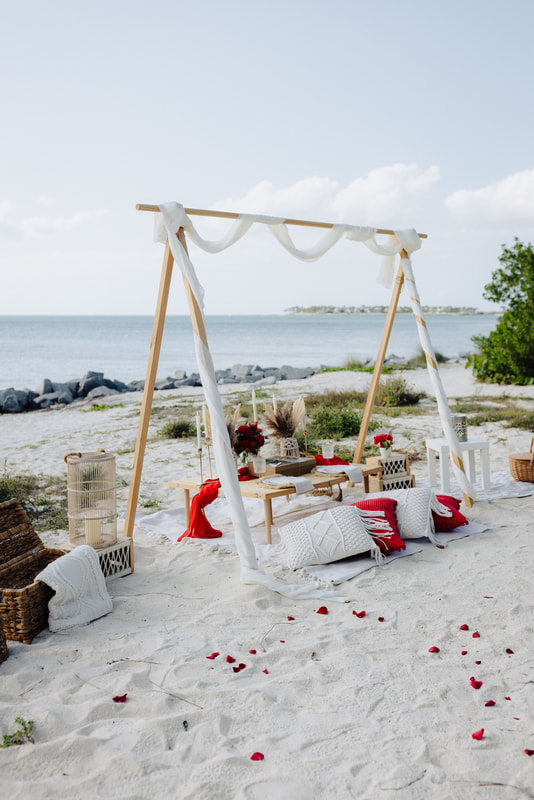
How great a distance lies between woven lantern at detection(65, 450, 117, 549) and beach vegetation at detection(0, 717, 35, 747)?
1.68 m

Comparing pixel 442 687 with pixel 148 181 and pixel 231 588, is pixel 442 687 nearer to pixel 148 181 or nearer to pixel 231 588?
pixel 231 588

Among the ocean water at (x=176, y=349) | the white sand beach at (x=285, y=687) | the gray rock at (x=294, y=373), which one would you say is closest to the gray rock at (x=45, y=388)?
the gray rock at (x=294, y=373)

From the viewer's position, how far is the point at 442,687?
264 cm

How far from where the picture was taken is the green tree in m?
13.0

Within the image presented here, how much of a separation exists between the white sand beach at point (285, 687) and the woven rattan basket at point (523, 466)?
1.64 m

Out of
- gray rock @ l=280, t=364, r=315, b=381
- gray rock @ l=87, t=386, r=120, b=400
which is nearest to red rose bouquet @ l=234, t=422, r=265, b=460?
gray rock @ l=87, t=386, r=120, b=400

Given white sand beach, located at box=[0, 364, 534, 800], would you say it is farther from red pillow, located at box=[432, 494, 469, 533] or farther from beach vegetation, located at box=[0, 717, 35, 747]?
red pillow, located at box=[432, 494, 469, 533]

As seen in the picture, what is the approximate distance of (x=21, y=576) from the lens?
3.75 metres

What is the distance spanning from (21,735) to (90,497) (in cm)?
189

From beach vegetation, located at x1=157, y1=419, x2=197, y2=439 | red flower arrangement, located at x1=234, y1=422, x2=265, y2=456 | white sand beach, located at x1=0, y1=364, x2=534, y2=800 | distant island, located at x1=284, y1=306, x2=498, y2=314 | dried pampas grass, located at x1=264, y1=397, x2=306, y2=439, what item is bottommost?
white sand beach, located at x1=0, y1=364, x2=534, y2=800

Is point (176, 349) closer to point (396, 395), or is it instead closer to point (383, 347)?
point (396, 395)

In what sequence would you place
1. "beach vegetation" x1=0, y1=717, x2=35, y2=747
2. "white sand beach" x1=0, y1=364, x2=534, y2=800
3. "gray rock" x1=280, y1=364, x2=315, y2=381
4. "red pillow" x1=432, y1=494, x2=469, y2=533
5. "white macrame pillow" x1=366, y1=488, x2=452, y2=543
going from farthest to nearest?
"gray rock" x1=280, y1=364, x2=315, y2=381 → "red pillow" x1=432, y1=494, x2=469, y2=533 → "white macrame pillow" x1=366, y1=488, x2=452, y2=543 → "beach vegetation" x1=0, y1=717, x2=35, y2=747 → "white sand beach" x1=0, y1=364, x2=534, y2=800

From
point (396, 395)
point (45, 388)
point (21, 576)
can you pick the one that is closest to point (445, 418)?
point (21, 576)

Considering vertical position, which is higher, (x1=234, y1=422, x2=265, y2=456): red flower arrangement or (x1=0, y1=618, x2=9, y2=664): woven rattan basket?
(x1=234, y1=422, x2=265, y2=456): red flower arrangement
